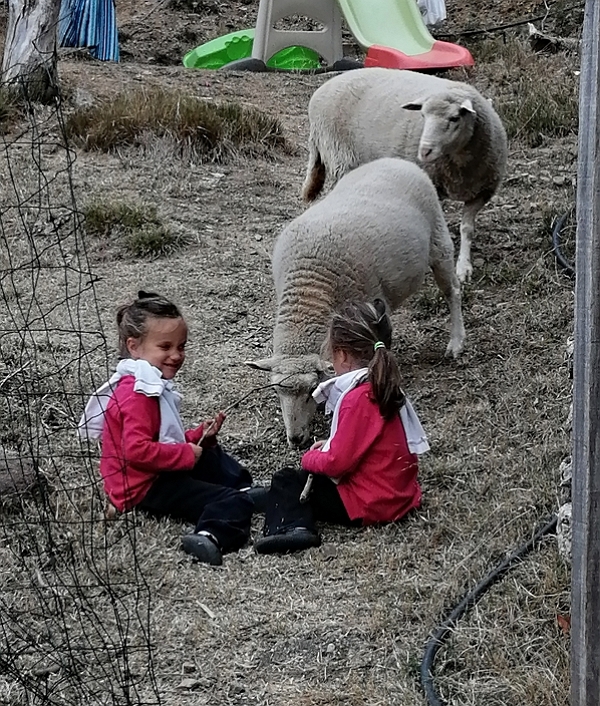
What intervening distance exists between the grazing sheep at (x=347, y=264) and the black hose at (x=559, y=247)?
3.52 ft

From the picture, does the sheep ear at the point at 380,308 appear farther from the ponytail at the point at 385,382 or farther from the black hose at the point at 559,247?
the black hose at the point at 559,247

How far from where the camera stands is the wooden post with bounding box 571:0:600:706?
6.64 feet

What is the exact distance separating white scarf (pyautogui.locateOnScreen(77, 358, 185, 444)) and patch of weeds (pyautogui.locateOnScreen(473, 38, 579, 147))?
5.97 m

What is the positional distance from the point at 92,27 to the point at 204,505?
10.6 metres

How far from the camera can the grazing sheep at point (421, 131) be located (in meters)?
6.62

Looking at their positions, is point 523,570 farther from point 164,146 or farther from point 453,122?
point 164,146

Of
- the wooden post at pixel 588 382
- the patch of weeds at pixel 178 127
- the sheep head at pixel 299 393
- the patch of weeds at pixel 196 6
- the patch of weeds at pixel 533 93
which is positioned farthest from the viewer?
the patch of weeds at pixel 196 6

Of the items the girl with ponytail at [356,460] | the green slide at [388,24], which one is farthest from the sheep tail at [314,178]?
the green slide at [388,24]

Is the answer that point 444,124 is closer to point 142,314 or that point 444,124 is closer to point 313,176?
point 313,176

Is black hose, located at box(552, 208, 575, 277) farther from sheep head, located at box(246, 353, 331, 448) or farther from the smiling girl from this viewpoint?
the smiling girl

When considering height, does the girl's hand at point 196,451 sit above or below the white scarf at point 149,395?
below

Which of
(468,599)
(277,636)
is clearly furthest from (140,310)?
(468,599)

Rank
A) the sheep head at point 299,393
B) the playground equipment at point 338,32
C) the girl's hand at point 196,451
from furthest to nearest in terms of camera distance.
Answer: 1. the playground equipment at point 338,32
2. the sheep head at point 299,393
3. the girl's hand at point 196,451

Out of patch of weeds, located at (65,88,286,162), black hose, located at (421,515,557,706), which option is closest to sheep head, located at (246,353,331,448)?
black hose, located at (421,515,557,706)
